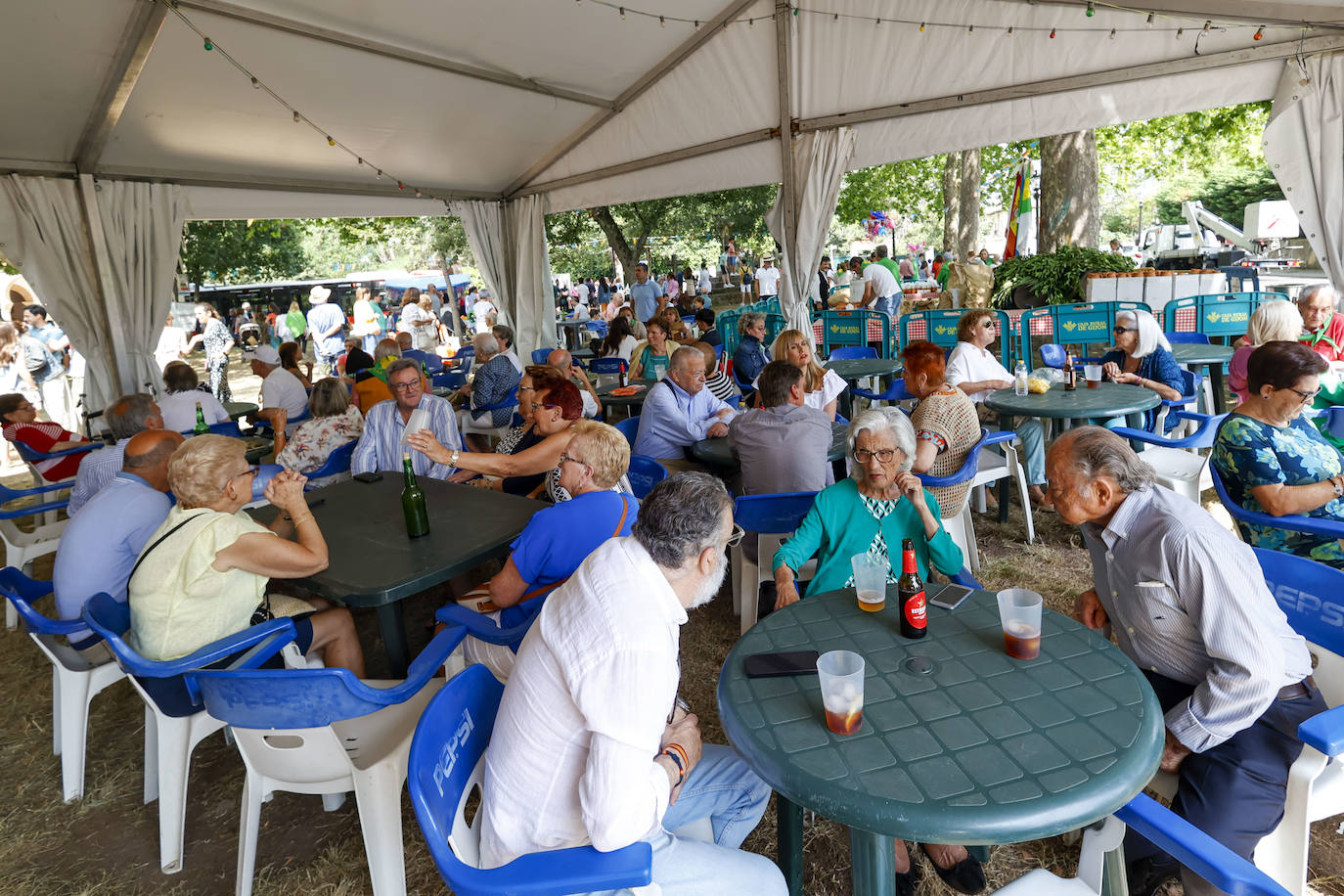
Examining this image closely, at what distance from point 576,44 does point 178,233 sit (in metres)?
4.29

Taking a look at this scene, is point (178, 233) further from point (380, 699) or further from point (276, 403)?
point (380, 699)

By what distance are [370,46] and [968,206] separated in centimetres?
1489

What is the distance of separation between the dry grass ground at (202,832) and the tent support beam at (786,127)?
16.1ft

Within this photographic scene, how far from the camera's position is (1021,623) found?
1631mm

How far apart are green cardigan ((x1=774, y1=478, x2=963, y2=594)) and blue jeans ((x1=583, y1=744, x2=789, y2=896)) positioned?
2.51ft

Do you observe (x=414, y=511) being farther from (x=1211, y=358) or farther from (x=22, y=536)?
(x=1211, y=358)

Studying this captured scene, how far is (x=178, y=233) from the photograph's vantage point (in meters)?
7.03

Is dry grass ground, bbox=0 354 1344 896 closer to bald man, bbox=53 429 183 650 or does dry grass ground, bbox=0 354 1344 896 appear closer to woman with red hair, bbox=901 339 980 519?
bald man, bbox=53 429 183 650

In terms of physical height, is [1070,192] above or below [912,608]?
above

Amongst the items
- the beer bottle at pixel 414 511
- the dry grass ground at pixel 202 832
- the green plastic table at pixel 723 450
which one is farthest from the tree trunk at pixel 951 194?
the beer bottle at pixel 414 511

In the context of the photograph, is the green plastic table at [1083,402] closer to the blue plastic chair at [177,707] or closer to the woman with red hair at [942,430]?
the woman with red hair at [942,430]

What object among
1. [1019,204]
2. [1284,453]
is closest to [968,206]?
[1019,204]

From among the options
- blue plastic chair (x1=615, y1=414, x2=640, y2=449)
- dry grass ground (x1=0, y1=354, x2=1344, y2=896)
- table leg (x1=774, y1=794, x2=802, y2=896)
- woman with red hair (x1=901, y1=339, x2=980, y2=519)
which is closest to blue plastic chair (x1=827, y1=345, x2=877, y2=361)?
blue plastic chair (x1=615, y1=414, x2=640, y2=449)

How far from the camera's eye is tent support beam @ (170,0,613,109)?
4914mm
